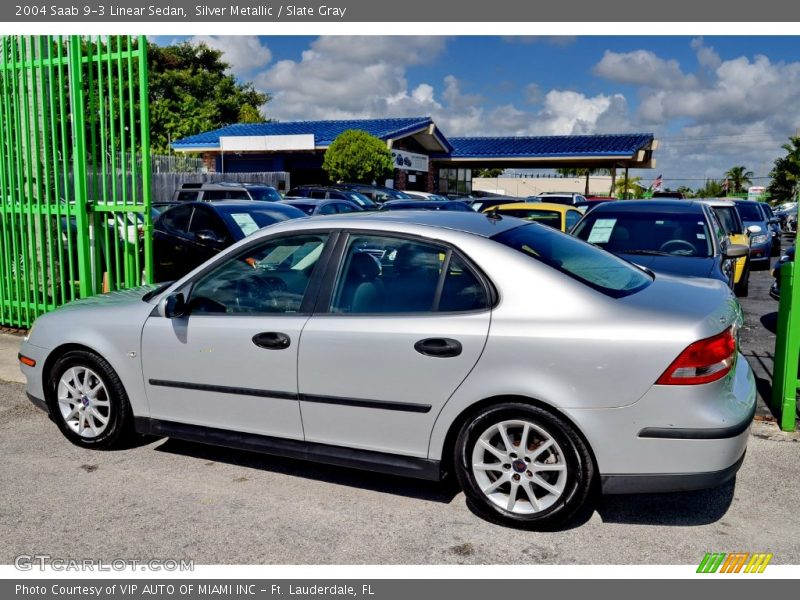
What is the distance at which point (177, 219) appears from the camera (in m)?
9.97

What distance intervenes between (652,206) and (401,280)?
5.31m

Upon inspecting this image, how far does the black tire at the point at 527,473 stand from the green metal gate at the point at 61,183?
14.8ft

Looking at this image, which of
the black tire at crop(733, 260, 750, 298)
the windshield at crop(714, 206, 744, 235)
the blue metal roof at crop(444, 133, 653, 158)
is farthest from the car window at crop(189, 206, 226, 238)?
the blue metal roof at crop(444, 133, 653, 158)

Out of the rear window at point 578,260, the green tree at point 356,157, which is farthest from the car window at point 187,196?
the rear window at point 578,260

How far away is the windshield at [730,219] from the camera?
43.5 feet

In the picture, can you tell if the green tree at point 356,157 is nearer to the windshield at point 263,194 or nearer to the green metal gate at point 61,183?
the windshield at point 263,194

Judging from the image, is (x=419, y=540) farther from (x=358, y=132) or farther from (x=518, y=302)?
(x=358, y=132)

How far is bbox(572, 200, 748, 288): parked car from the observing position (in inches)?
→ 288

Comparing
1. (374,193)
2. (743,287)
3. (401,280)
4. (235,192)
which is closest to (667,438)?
(401,280)

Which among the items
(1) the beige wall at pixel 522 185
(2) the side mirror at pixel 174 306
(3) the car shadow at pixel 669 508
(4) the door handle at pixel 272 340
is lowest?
(3) the car shadow at pixel 669 508

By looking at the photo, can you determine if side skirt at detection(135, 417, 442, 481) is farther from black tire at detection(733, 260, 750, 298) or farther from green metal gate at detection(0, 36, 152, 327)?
black tire at detection(733, 260, 750, 298)

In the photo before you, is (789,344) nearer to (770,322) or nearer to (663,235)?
(663,235)

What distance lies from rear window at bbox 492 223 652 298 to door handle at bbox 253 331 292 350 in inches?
50.3

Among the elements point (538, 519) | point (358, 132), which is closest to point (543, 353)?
point (538, 519)
